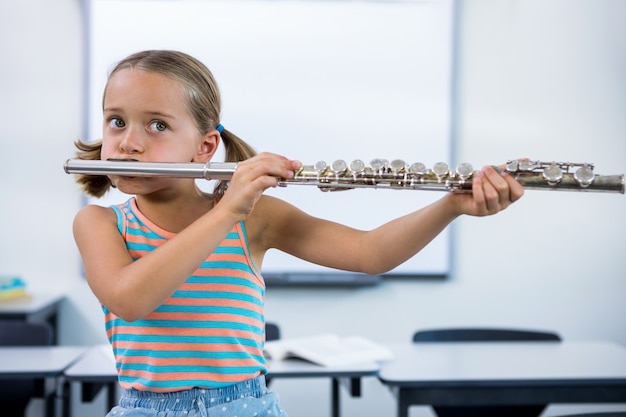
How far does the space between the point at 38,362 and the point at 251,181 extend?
1430mm

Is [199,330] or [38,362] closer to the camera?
[199,330]

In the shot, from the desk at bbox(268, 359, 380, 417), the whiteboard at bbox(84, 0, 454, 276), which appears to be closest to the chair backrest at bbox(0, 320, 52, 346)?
the desk at bbox(268, 359, 380, 417)

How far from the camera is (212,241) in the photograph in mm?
1044

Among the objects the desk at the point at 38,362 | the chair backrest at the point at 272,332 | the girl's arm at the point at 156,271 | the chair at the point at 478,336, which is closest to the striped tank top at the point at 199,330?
the girl's arm at the point at 156,271

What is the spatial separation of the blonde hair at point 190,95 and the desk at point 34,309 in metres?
1.79

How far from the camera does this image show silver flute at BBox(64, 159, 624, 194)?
112 cm

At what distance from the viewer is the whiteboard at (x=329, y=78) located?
352 centimetres

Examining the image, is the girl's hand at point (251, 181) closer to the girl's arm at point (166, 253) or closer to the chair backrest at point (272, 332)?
the girl's arm at point (166, 253)

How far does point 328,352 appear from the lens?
89.4 inches

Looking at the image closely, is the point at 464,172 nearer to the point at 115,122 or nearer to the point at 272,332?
the point at 115,122

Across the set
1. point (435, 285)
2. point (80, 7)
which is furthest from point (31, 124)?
point (435, 285)

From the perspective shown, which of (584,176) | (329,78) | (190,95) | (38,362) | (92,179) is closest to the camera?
(584,176)

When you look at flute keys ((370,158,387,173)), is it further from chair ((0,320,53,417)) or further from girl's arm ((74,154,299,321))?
chair ((0,320,53,417))

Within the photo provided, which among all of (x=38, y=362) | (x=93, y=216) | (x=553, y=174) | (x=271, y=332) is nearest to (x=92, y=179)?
(x=93, y=216)
